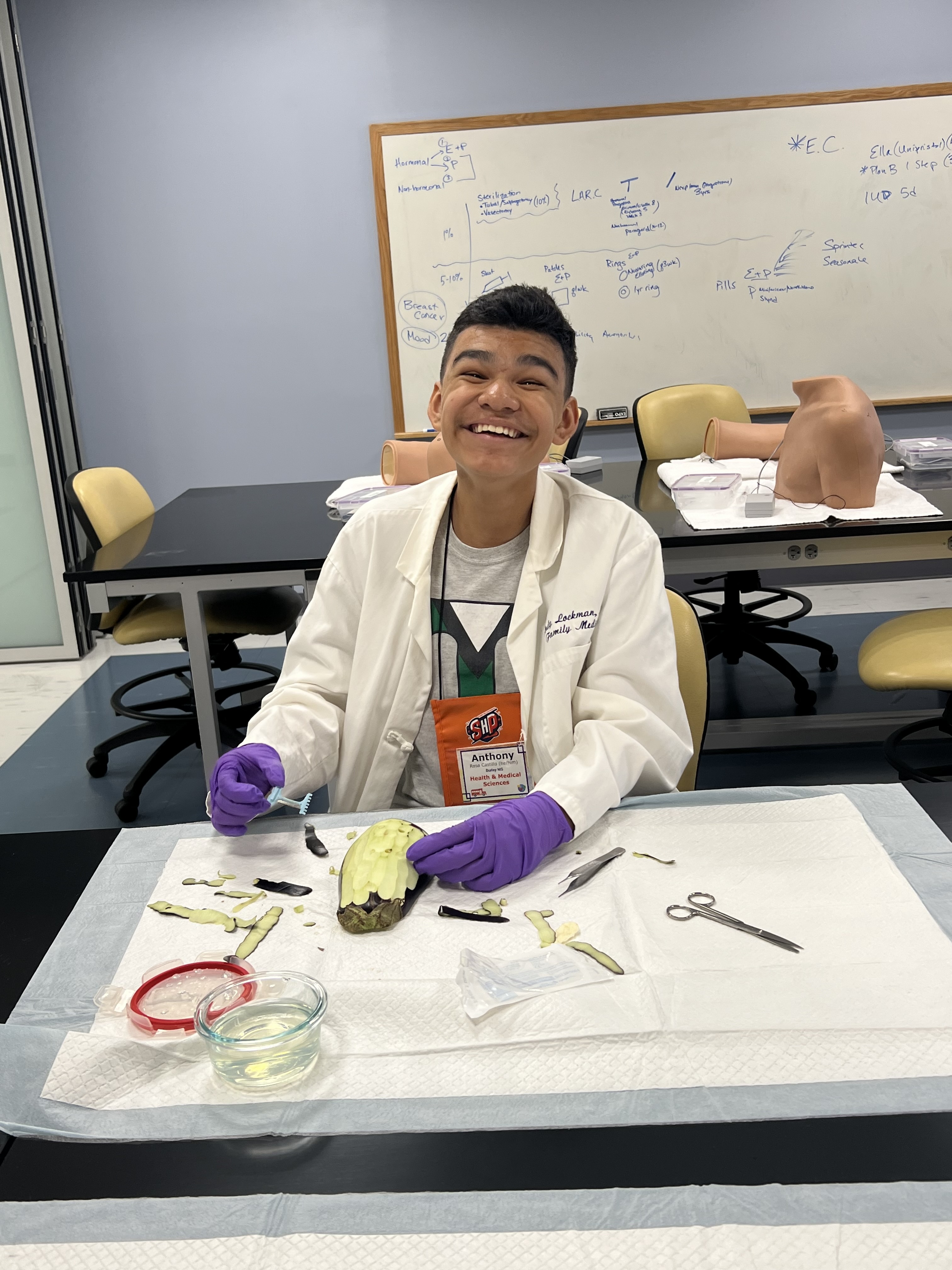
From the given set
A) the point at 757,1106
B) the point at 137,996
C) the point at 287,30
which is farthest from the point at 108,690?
the point at 757,1106

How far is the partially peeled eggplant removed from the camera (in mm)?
1068

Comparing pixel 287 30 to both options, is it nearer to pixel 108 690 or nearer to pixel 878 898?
pixel 108 690

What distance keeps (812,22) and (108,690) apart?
13.2 feet

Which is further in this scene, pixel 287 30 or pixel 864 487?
pixel 287 30

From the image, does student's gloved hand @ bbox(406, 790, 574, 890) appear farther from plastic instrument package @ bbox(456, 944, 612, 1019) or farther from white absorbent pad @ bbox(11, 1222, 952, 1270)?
white absorbent pad @ bbox(11, 1222, 952, 1270)

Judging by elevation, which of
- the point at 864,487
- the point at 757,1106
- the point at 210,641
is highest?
the point at 864,487

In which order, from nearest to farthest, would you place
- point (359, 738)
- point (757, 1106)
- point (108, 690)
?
1. point (757, 1106)
2. point (359, 738)
3. point (108, 690)

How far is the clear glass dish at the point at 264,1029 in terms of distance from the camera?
0.86 meters

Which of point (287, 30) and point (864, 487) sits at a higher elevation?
point (287, 30)

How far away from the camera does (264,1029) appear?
Result: 0.91m

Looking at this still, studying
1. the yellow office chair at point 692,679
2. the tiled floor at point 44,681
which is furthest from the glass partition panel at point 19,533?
the yellow office chair at point 692,679

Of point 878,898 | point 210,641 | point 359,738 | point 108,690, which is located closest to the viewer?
point 878,898

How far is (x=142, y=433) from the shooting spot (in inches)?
191

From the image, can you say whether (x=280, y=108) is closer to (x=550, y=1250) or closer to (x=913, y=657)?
(x=913, y=657)
